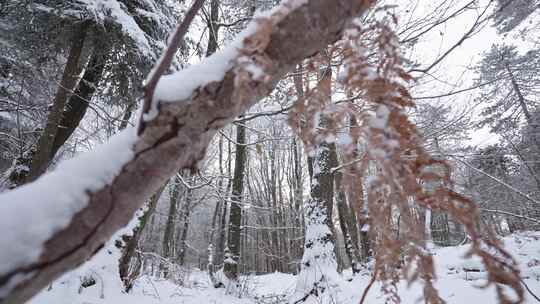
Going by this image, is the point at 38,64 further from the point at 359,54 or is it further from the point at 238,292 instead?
the point at 238,292

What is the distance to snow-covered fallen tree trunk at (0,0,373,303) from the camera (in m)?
0.48

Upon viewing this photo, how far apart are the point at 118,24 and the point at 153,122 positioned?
4.01 meters

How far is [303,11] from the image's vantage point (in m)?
0.63

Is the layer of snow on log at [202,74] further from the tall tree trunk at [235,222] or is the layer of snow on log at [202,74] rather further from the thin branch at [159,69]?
the tall tree trunk at [235,222]

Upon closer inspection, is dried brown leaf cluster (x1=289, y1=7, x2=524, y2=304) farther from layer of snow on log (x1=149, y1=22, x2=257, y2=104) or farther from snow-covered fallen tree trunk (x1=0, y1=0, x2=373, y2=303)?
layer of snow on log (x1=149, y1=22, x2=257, y2=104)

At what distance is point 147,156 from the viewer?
1.93 feet

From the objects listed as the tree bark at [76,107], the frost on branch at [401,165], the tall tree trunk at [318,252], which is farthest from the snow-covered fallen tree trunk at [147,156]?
the tree bark at [76,107]

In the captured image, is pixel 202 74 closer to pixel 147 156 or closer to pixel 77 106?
pixel 147 156

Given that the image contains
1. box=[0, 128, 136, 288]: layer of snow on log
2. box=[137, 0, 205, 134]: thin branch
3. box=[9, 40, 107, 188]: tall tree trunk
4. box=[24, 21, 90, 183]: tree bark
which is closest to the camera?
box=[0, 128, 136, 288]: layer of snow on log

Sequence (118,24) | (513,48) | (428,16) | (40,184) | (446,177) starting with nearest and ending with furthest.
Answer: (40,184), (446,177), (428,16), (118,24), (513,48)

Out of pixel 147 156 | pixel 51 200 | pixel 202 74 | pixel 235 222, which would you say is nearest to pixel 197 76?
pixel 202 74

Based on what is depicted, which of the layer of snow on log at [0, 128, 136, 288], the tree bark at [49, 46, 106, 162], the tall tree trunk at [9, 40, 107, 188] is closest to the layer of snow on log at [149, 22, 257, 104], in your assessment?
the layer of snow on log at [0, 128, 136, 288]

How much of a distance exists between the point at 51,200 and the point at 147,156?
0.18m

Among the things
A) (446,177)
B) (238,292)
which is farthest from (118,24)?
(238,292)
